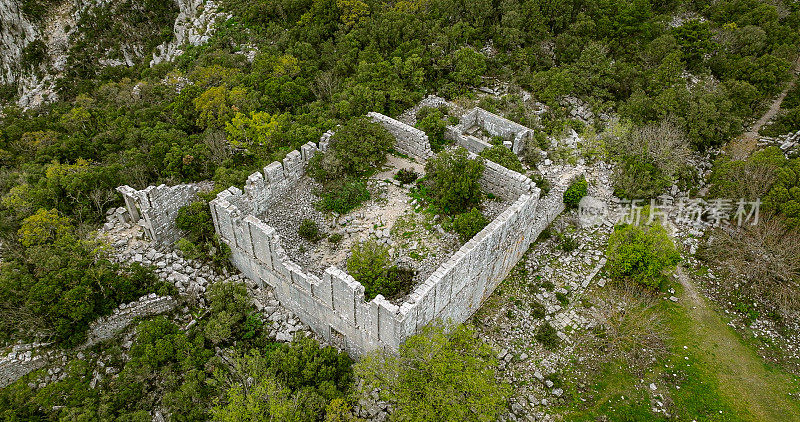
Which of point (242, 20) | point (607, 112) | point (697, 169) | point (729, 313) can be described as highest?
point (242, 20)

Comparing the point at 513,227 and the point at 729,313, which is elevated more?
the point at 513,227

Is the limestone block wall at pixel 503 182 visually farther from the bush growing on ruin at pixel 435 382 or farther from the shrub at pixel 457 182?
the bush growing on ruin at pixel 435 382

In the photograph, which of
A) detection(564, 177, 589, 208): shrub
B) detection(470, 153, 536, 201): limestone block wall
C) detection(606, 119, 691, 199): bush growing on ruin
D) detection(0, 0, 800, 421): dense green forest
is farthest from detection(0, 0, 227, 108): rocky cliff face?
detection(606, 119, 691, 199): bush growing on ruin

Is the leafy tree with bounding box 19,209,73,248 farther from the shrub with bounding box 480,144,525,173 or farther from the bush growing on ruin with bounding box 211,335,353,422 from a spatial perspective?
the shrub with bounding box 480,144,525,173

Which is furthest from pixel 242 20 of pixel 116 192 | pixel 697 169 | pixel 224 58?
pixel 697 169

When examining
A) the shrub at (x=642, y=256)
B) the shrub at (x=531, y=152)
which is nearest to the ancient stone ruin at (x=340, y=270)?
the shrub at (x=531, y=152)

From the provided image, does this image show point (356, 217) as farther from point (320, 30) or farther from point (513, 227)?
point (320, 30)

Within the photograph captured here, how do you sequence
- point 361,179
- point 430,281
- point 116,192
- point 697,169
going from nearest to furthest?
1. point 430,281
2. point 116,192
3. point 361,179
4. point 697,169
